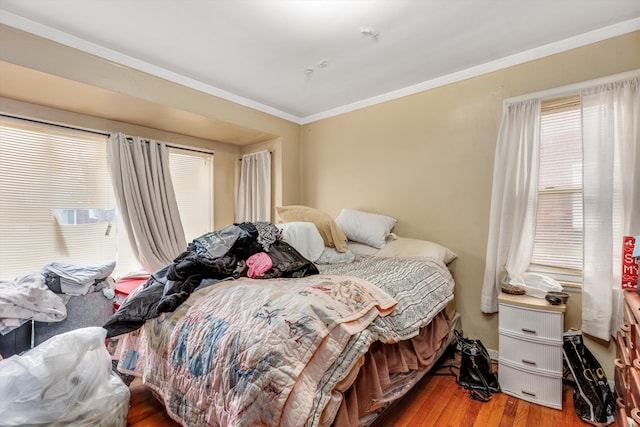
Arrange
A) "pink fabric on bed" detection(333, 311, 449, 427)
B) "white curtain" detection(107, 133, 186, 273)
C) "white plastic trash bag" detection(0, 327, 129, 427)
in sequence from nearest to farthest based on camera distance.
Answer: "pink fabric on bed" detection(333, 311, 449, 427) < "white plastic trash bag" detection(0, 327, 129, 427) < "white curtain" detection(107, 133, 186, 273)

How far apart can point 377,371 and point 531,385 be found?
48.7 inches

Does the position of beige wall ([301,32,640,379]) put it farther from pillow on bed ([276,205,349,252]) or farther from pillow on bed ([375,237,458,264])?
pillow on bed ([276,205,349,252])

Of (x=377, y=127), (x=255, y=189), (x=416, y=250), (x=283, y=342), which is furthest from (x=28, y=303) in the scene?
(x=377, y=127)

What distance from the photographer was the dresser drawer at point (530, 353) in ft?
5.93

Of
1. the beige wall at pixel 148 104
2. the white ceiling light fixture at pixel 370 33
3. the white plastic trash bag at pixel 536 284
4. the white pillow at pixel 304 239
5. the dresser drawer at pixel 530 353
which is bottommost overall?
the dresser drawer at pixel 530 353

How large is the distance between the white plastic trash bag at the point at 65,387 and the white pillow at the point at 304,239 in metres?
1.29

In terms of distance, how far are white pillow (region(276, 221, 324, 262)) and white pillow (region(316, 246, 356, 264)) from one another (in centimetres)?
6

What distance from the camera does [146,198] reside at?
10.0ft

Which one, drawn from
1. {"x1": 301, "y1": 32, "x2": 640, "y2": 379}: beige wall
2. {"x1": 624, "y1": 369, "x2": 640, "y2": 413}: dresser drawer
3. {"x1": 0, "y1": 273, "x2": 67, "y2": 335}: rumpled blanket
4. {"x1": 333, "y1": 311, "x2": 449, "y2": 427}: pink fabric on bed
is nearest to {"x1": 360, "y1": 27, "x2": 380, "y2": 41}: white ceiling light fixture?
{"x1": 301, "y1": 32, "x2": 640, "y2": 379}: beige wall

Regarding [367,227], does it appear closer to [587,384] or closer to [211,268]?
[211,268]

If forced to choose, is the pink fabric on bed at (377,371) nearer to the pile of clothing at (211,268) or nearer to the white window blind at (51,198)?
the pile of clothing at (211,268)

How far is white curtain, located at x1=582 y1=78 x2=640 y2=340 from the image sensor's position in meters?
1.86

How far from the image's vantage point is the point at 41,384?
138 centimetres

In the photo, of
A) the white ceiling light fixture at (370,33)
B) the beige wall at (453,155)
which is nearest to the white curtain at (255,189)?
the beige wall at (453,155)
